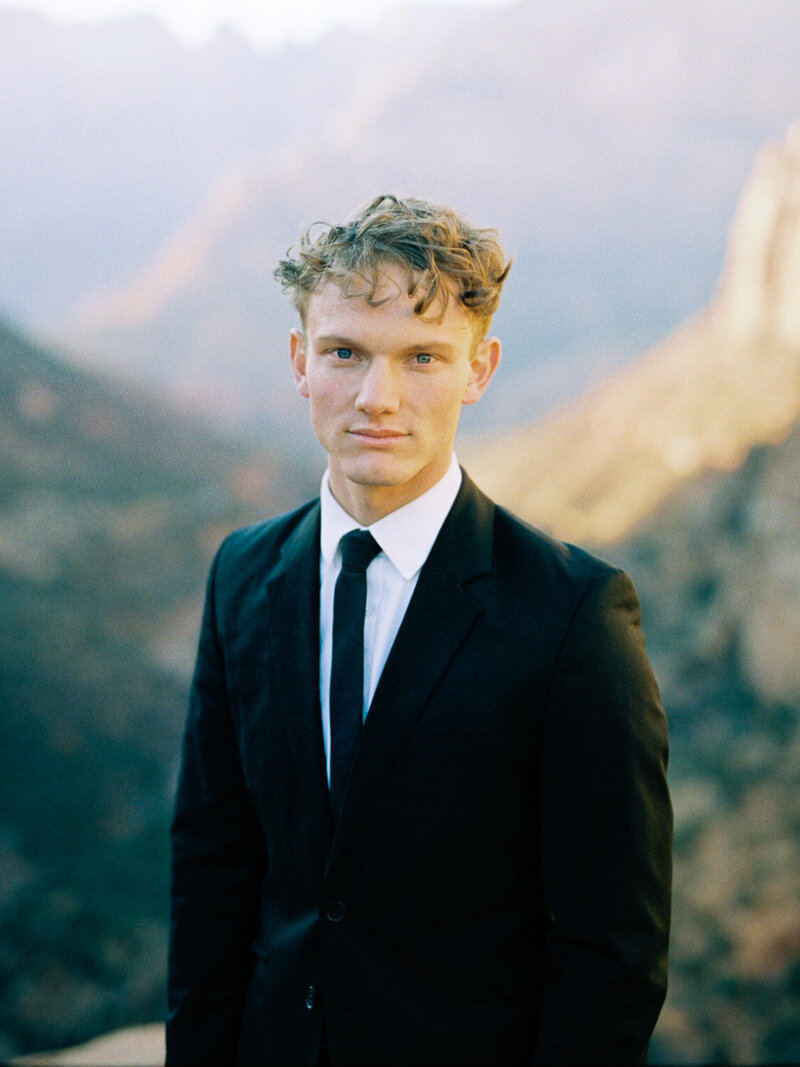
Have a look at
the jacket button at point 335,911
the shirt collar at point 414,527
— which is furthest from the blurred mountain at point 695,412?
the jacket button at point 335,911

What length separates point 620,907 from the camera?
1.67 metres

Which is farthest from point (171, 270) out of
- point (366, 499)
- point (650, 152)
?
point (366, 499)

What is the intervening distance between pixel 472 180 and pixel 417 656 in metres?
69.8

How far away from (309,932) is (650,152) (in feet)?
235

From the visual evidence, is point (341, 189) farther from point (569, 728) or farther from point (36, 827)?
point (569, 728)

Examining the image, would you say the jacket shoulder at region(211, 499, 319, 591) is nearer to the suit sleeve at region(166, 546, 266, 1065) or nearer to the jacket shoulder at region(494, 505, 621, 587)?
the suit sleeve at region(166, 546, 266, 1065)

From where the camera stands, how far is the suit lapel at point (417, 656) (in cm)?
173

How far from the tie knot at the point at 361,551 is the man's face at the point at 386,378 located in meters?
0.12

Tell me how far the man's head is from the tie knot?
9 cm

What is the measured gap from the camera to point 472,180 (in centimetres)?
6575

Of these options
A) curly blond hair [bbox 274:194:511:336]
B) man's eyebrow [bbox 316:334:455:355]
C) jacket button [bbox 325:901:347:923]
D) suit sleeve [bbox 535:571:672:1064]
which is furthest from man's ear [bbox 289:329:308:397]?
jacket button [bbox 325:901:347:923]

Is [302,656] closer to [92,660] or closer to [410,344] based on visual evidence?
[410,344]

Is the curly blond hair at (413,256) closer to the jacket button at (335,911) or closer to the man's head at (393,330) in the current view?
the man's head at (393,330)

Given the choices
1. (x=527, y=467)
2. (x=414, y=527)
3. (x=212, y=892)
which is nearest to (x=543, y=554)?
(x=414, y=527)
